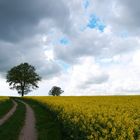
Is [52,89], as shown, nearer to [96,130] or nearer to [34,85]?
[34,85]

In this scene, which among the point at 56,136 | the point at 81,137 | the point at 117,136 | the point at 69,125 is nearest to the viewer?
the point at 117,136

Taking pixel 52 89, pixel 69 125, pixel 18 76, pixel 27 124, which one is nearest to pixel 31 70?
pixel 18 76

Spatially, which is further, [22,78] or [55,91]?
[55,91]

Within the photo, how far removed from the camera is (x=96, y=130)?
54.7 ft

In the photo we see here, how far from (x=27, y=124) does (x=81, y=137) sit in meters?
17.6

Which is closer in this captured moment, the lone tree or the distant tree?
the lone tree

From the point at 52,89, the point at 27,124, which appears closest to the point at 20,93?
the point at 52,89

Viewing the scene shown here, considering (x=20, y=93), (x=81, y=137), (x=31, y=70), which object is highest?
(x=31, y=70)

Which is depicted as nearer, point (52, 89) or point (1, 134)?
point (1, 134)

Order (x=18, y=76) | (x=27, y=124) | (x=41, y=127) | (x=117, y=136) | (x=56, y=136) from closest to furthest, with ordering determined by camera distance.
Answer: (x=117, y=136) < (x=56, y=136) < (x=41, y=127) < (x=27, y=124) < (x=18, y=76)

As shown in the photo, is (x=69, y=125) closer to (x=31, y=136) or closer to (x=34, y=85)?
(x=31, y=136)

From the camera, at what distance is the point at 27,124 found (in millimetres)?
34812

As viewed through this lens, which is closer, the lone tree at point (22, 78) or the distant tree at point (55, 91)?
the lone tree at point (22, 78)

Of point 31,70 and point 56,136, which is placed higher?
point 31,70
